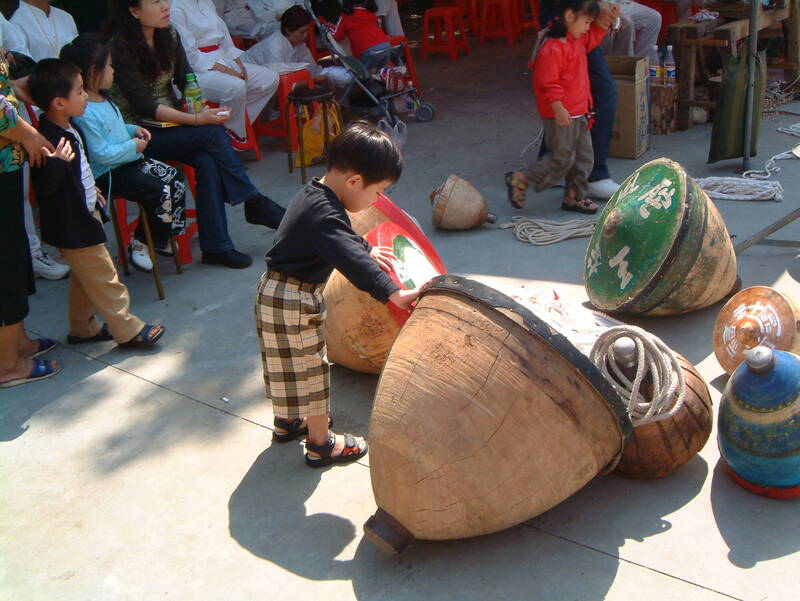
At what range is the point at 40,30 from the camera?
5.49m

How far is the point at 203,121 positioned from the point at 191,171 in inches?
23.6

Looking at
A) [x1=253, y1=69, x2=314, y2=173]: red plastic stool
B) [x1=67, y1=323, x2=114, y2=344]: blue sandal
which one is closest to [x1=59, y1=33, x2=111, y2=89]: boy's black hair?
[x1=67, y1=323, x2=114, y2=344]: blue sandal

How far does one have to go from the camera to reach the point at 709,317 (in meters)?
3.97

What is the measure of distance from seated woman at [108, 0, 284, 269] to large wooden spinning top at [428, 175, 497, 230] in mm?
1147

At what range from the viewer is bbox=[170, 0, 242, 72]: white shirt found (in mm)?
6594

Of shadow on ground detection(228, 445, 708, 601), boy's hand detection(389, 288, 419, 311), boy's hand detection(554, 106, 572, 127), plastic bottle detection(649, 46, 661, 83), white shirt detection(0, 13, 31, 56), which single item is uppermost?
white shirt detection(0, 13, 31, 56)

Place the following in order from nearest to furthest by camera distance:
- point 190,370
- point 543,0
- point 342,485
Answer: point 342,485 → point 190,370 → point 543,0

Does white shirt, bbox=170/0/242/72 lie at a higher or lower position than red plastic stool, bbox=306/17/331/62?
higher

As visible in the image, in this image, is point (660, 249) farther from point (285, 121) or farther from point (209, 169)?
point (285, 121)

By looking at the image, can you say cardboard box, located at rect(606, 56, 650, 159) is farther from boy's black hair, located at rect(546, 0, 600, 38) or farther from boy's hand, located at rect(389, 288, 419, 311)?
boy's hand, located at rect(389, 288, 419, 311)

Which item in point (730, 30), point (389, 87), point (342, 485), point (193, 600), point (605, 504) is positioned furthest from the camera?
point (389, 87)

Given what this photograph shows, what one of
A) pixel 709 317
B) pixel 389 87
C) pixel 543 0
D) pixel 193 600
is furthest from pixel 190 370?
pixel 389 87

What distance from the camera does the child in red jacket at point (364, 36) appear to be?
8062mm

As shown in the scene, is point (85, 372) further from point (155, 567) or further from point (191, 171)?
point (191, 171)
